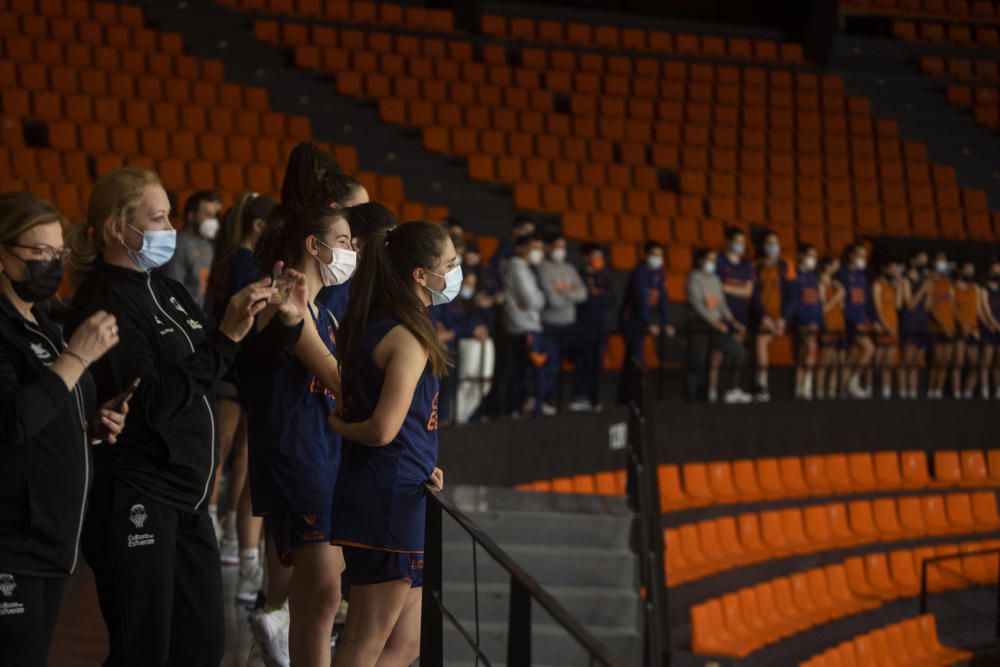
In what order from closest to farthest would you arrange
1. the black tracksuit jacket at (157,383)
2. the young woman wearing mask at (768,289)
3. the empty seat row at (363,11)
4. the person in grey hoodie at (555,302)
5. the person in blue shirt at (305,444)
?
1. the black tracksuit jacket at (157,383)
2. the person in blue shirt at (305,444)
3. the person in grey hoodie at (555,302)
4. the young woman wearing mask at (768,289)
5. the empty seat row at (363,11)

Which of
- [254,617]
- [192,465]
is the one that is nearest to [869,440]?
[254,617]

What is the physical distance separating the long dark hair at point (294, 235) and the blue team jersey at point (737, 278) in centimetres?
757

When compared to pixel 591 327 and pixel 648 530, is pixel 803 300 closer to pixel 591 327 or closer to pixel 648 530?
pixel 591 327

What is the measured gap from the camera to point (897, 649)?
9.68 m

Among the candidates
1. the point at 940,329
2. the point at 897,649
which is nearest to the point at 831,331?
the point at 940,329

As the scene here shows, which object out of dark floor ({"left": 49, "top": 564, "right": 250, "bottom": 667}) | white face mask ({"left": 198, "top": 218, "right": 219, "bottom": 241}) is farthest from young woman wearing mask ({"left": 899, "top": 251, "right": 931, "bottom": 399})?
dark floor ({"left": 49, "top": 564, "right": 250, "bottom": 667})

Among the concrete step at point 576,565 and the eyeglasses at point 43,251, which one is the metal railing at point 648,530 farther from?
the eyeglasses at point 43,251

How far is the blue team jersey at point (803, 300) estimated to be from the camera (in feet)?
35.3

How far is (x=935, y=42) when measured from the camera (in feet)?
59.2

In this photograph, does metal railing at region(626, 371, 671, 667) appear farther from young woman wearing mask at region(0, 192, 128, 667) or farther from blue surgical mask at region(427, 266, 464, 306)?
Result: young woman wearing mask at region(0, 192, 128, 667)

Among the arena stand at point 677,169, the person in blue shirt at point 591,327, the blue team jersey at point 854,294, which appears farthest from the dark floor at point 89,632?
the blue team jersey at point 854,294

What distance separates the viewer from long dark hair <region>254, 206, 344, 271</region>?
3.14 m

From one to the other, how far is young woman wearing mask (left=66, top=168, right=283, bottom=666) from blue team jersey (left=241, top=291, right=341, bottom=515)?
0.31 m

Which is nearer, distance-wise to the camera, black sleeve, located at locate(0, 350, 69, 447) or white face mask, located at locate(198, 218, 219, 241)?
black sleeve, located at locate(0, 350, 69, 447)
